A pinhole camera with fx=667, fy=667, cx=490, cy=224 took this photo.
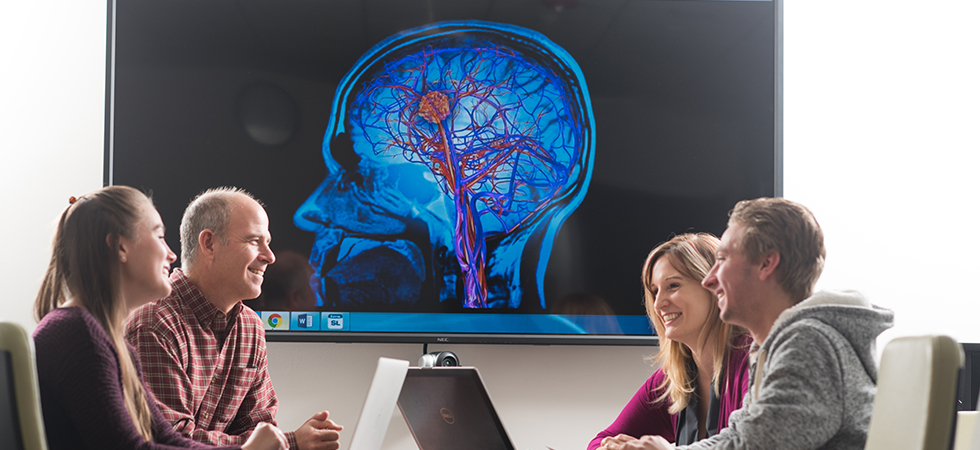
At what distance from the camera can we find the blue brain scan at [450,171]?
2605 millimetres

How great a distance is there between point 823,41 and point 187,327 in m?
2.71

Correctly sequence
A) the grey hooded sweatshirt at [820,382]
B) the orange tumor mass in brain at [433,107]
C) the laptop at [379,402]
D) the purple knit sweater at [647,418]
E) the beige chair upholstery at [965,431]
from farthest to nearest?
the orange tumor mass in brain at [433,107]
the purple knit sweater at [647,418]
the beige chair upholstery at [965,431]
the laptop at [379,402]
the grey hooded sweatshirt at [820,382]

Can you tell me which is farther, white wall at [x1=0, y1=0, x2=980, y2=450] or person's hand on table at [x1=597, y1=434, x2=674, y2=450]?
white wall at [x1=0, y1=0, x2=980, y2=450]

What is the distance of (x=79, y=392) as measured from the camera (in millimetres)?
Answer: 1284

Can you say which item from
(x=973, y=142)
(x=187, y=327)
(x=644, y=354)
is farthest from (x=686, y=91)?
(x=187, y=327)

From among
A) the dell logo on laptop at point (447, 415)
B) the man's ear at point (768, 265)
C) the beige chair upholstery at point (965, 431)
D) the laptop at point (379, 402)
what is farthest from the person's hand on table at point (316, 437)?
the beige chair upholstery at point (965, 431)

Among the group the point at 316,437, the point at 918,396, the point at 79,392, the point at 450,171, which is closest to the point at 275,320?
the point at 316,437

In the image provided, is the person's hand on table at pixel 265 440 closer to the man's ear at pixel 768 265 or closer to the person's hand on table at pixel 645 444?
the person's hand on table at pixel 645 444

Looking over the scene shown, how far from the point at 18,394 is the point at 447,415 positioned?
3.30 feet

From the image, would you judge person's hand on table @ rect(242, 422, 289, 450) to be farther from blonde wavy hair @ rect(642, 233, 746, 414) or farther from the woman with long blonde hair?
blonde wavy hair @ rect(642, 233, 746, 414)

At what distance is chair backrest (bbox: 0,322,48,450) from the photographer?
110cm

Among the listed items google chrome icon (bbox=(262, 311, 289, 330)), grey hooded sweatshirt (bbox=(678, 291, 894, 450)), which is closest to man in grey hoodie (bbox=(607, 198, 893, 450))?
grey hooded sweatshirt (bbox=(678, 291, 894, 450))

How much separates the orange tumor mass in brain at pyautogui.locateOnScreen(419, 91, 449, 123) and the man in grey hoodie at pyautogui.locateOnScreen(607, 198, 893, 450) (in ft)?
4.75

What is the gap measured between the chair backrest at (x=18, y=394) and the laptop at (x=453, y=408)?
33.5 inches
